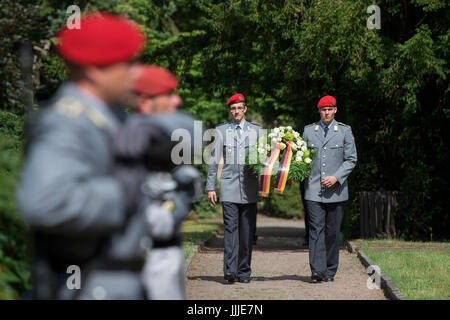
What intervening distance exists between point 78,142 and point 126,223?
42 centimetres

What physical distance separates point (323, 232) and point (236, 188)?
1.32 m

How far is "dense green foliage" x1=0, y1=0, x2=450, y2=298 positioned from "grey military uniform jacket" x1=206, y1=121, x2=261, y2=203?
16.2ft

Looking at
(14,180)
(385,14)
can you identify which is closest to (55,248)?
(14,180)

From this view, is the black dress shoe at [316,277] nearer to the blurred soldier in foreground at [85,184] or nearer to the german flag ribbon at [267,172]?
the german flag ribbon at [267,172]

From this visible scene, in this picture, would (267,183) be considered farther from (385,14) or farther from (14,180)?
(385,14)

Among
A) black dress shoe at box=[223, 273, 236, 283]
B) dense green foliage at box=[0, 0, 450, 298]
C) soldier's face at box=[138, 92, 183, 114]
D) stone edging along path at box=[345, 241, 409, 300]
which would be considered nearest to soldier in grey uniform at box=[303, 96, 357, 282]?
stone edging along path at box=[345, 241, 409, 300]

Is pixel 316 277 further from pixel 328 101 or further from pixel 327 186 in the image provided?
pixel 328 101

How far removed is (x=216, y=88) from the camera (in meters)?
Result: 18.2

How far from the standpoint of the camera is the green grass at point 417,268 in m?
9.15

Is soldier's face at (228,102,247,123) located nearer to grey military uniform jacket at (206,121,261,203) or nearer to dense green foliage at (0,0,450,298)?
grey military uniform jacket at (206,121,261,203)

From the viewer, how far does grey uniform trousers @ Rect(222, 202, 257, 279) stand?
10133mm

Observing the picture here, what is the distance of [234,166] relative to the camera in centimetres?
1034

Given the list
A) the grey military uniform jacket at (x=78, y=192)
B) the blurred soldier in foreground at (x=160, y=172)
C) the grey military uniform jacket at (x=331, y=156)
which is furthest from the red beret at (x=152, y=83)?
the grey military uniform jacket at (x=331, y=156)

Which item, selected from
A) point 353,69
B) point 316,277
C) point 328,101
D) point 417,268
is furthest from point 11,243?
point 353,69
